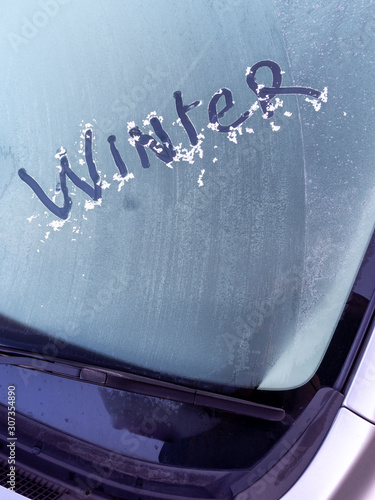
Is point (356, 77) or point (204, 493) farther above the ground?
point (356, 77)

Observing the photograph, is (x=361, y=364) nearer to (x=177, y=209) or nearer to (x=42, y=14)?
(x=177, y=209)

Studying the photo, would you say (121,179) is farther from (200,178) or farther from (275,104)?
(275,104)

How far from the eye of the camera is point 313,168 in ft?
3.69

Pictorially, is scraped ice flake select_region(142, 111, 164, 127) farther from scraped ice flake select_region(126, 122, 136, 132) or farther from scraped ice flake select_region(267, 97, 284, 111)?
scraped ice flake select_region(267, 97, 284, 111)

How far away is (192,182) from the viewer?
118 cm

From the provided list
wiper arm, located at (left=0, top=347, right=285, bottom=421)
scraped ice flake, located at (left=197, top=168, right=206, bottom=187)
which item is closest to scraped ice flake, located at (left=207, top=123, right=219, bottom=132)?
scraped ice flake, located at (left=197, top=168, right=206, bottom=187)

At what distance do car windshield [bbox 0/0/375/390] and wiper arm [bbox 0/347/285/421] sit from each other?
Answer: 41 mm

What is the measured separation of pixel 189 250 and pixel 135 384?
392 mm

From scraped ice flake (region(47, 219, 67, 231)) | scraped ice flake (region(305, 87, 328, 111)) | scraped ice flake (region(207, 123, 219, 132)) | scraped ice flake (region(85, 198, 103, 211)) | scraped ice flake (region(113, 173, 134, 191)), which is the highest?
scraped ice flake (region(305, 87, 328, 111))

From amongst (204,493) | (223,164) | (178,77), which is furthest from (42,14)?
(204,493)

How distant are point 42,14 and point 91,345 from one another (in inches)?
40.5

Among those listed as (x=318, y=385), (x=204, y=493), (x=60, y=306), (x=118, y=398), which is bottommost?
(x=204, y=493)

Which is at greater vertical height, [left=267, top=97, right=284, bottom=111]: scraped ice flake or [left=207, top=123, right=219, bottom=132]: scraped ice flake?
[left=267, top=97, right=284, bottom=111]: scraped ice flake

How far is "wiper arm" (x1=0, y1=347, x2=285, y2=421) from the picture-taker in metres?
1.10
